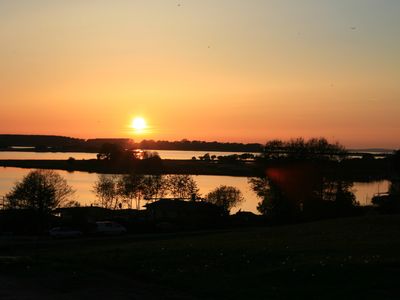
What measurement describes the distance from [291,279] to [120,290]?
400 cm

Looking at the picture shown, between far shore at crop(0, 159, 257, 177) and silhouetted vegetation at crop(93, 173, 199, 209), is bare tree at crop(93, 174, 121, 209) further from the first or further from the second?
far shore at crop(0, 159, 257, 177)

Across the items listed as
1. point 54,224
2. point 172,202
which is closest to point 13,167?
point 172,202

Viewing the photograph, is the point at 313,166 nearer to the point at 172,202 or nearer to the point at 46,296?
the point at 172,202

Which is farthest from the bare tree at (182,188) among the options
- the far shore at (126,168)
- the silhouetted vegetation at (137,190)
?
the far shore at (126,168)

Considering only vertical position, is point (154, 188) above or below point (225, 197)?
above

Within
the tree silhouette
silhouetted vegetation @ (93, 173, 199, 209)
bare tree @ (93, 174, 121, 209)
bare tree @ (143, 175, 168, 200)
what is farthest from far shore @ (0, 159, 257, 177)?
the tree silhouette

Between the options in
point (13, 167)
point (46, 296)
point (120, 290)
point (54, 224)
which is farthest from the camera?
point (13, 167)

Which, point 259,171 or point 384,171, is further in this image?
point 384,171

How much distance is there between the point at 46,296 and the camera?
11.8m

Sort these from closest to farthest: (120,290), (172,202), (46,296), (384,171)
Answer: (46,296), (120,290), (172,202), (384,171)

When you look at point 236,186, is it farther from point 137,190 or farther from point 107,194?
point 107,194

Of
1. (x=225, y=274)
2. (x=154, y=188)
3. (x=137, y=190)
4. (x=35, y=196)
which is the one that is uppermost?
(x=225, y=274)

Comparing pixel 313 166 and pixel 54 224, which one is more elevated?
pixel 313 166

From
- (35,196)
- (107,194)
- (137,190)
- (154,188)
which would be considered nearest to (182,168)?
(154,188)
